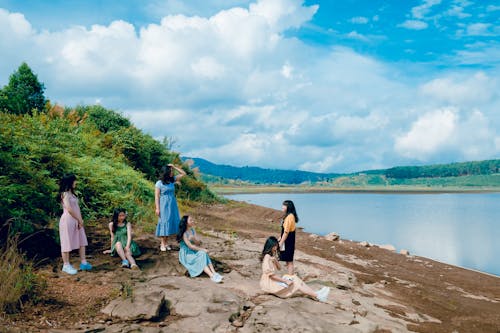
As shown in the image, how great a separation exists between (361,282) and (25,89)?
26.6m

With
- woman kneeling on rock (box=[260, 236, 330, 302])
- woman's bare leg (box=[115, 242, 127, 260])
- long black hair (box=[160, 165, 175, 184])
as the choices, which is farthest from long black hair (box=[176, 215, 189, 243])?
woman kneeling on rock (box=[260, 236, 330, 302])

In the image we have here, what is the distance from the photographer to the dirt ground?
555 cm

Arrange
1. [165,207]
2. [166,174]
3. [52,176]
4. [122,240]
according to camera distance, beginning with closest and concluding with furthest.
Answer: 1. [122,240]
2. [166,174]
3. [165,207]
4. [52,176]

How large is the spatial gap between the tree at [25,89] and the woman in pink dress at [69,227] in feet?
69.8

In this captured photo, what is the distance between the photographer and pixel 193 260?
779 centimetres

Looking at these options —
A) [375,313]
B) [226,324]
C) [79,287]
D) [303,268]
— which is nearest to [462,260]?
[303,268]

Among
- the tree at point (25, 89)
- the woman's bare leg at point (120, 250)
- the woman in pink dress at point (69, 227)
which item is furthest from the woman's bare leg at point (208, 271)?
the tree at point (25, 89)

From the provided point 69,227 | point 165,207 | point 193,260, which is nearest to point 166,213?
point 165,207

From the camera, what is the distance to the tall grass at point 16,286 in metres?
5.41

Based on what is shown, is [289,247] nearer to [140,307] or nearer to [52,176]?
[140,307]

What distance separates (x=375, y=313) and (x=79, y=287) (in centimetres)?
541

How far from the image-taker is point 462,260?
18.3 metres

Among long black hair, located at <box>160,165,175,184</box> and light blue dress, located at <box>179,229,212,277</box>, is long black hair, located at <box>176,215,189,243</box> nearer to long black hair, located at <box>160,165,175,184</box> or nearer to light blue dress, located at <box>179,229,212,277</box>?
light blue dress, located at <box>179,229,212,277</box>

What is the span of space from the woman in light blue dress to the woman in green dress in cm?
103
